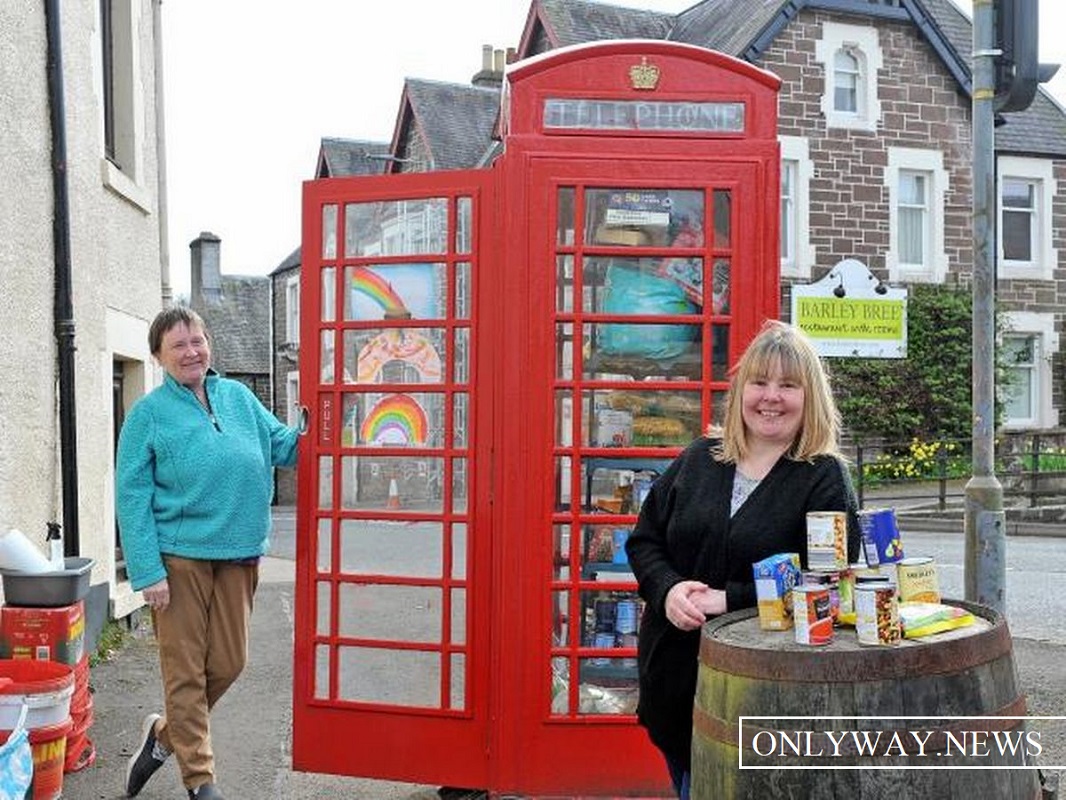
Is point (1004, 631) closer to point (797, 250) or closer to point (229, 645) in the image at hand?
point (229, 645)

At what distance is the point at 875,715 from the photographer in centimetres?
250

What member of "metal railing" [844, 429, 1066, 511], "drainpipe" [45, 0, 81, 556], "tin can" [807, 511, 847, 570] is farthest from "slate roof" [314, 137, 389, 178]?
"tin can" [807, 511, 847, 570]

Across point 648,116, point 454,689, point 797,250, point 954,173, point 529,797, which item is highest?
point 954,173

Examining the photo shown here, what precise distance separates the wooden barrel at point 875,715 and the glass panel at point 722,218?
2044 millimetres

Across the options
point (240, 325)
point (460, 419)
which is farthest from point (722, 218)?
point (240, 325)

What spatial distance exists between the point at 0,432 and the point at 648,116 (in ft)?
12.1

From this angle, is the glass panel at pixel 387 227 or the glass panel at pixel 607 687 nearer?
the glass panel at pixel 607 687

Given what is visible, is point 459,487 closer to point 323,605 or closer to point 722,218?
point 323,605

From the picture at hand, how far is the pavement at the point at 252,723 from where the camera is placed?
4984 millimetres

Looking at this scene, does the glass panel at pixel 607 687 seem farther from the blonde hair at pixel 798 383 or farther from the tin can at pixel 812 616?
the tin can at pixel 812 616

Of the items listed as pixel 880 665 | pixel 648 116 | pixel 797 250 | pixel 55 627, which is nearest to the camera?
pixel 880 665

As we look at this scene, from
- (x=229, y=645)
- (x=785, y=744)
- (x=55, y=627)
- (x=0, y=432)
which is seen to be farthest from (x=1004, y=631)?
(x=0, y=432)

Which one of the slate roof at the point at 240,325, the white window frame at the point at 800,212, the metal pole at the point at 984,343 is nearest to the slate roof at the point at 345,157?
the slate roof at the point at 240,325

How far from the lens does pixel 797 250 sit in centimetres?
2086
